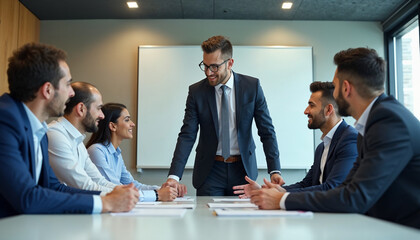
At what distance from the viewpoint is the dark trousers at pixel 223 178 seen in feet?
9.05

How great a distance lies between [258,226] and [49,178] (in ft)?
3.60

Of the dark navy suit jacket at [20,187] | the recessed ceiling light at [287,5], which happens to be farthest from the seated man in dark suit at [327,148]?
the recessed ceiling light at [287,5]

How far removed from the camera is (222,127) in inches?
111

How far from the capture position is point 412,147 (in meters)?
1.49

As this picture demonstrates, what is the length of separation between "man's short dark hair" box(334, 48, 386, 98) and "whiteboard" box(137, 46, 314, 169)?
3424mm

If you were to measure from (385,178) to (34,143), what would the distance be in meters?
1.34

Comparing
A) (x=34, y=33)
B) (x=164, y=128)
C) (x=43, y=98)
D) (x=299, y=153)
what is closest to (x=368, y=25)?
(x=299, y=153)

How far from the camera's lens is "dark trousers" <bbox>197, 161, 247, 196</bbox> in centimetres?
276

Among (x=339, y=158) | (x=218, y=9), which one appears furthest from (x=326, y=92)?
(x=218, y=9)

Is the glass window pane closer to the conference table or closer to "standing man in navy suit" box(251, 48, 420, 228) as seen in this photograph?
"standing man in navy suit" box(251, 48, 420, 228)

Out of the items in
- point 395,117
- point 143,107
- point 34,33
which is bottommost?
point 395,117

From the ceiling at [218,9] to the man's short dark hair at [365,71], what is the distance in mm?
3215

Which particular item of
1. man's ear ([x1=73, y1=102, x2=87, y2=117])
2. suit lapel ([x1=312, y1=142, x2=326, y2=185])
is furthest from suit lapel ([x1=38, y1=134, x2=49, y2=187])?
suit lapel ([x1=312, y1=142, x2=326, y2=185])

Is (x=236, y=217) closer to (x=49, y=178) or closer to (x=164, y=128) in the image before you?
(x=49, y=178)
